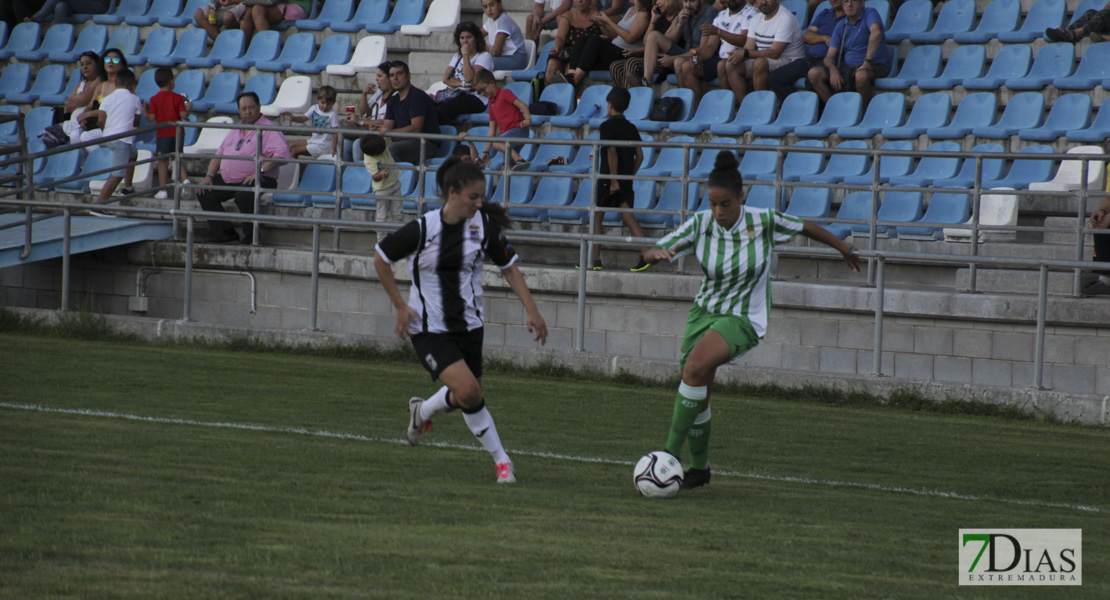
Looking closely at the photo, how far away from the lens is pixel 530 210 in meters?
16.2

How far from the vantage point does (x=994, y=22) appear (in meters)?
16.6

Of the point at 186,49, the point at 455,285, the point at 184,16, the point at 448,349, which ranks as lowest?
the point at 448,349

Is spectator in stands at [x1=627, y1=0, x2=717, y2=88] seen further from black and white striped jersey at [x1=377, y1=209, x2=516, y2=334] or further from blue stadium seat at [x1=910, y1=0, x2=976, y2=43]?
black and white striped jersey at [x1=377, y1=209, x2=516, y2=334]

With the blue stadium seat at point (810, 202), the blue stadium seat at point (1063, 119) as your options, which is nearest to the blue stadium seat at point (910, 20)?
the blue stadium seat at point (1063, 119)

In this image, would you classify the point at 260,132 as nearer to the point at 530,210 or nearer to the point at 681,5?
the point at 530,210

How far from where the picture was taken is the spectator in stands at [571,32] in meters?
18.2

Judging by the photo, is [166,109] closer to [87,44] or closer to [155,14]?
[87,44]

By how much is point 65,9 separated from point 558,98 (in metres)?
11.6

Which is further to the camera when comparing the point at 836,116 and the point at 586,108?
the point at 586,108

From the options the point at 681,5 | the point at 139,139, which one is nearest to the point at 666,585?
the point at 681,5

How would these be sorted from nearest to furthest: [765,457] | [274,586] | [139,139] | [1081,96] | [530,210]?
[274,586], [765,457], [1081,96], [530,210], [139,139]

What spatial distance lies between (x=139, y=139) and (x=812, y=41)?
10.6 meters

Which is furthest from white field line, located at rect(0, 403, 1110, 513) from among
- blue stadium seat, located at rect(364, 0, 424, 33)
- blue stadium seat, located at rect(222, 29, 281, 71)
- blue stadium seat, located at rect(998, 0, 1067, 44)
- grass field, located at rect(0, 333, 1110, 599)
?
blue stadium seat, located at rect(222, 29, 281, 71)

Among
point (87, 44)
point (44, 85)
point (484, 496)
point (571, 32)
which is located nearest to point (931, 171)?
point (571, 32)
